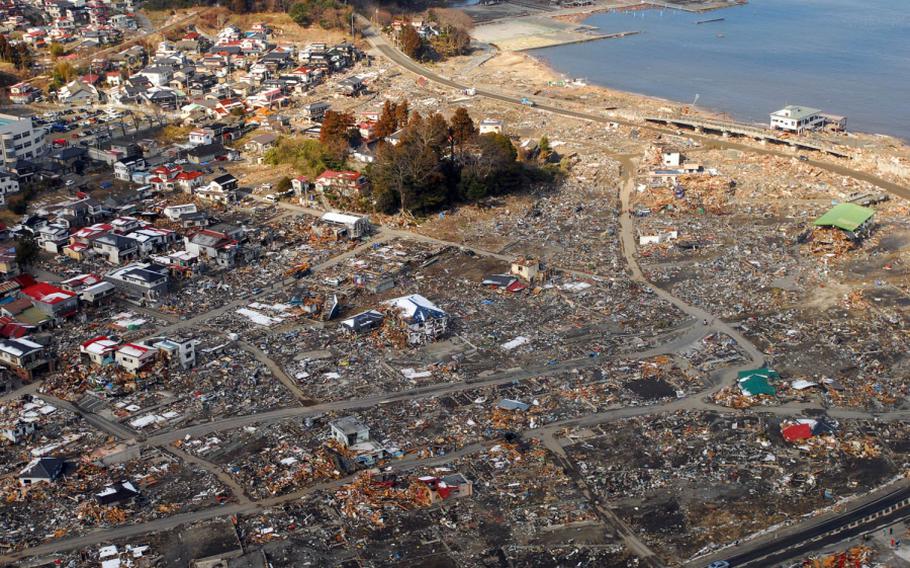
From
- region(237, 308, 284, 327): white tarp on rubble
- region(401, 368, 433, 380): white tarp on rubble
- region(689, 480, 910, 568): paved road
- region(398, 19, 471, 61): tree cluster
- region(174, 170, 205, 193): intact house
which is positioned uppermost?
region(398, 19, 471, 61): tree cluster

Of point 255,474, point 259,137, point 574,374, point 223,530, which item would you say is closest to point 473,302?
point 574,374

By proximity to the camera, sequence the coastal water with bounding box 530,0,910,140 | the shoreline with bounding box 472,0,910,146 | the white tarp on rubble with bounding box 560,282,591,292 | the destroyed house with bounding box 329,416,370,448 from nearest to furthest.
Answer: the destroyed house with bounding box 329,416,370,448, the white tarp on rubble with bounding box 560,282,591,292, the shoreline with bounding box 472,0,910,146, the coastal water with bounding box 530,0,910,140

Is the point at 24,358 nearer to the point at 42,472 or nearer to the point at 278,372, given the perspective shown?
the point at 42,472

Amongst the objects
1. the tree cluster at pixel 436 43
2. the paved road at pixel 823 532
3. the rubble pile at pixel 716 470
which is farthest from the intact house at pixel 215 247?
the tree cluster at pixel 436 43

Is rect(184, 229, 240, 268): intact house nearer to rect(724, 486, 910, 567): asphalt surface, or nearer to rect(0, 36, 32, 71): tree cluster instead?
rect(724, 486, 910, 567): asphalt surface

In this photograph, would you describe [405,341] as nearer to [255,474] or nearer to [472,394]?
[472,394]

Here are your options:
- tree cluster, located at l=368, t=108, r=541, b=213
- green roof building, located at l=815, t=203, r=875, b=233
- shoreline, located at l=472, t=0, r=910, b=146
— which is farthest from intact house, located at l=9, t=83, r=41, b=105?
green roof building, located at l=815, t=203, r=875, b=233

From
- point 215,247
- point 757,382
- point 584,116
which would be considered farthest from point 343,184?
point 757,382

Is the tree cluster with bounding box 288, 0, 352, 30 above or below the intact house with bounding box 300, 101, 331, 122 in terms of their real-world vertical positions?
above
